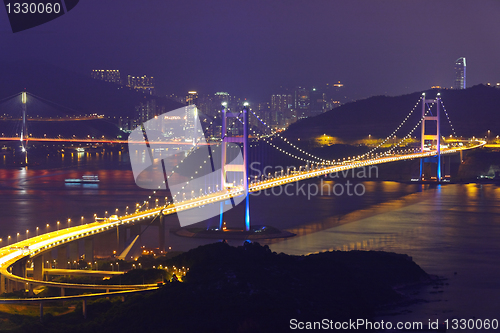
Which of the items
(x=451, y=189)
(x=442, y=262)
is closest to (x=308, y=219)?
(x=442, y=262)

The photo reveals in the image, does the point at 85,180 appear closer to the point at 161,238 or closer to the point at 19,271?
the point at 161,238

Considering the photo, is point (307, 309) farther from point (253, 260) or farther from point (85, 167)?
point (85, 167)

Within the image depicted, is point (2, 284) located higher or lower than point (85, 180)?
lower

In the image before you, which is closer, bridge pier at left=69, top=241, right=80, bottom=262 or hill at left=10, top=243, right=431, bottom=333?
hill at left=10, top=243, right=431, bottom=333

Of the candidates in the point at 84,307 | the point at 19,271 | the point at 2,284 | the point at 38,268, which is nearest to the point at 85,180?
the point at 38,268

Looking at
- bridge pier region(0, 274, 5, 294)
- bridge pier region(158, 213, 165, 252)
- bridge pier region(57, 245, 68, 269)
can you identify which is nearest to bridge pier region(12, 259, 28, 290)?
bridge pier region(0, 274, 5, 294)

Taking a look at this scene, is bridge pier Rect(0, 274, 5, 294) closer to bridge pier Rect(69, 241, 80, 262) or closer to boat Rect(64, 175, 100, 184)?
bridge pier Rect(69, 241, 80, 262)

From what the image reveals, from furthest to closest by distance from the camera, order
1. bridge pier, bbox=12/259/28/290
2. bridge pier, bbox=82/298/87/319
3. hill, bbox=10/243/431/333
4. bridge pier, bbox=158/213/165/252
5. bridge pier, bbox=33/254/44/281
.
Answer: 1. bridge pier, bbox=158/213/165/252
2. bridge pier, bbox=33/254/44/281
3. bridge pier, bbox=12/259/28/290
4. bridge pier, bbox=82/298/87/319
5. hill, bbox=10/243/431/333

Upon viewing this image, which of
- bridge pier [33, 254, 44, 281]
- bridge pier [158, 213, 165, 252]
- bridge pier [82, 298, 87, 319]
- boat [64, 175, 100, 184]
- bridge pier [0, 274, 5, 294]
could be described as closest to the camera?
bridge pier [82, 298, 87, 319]
